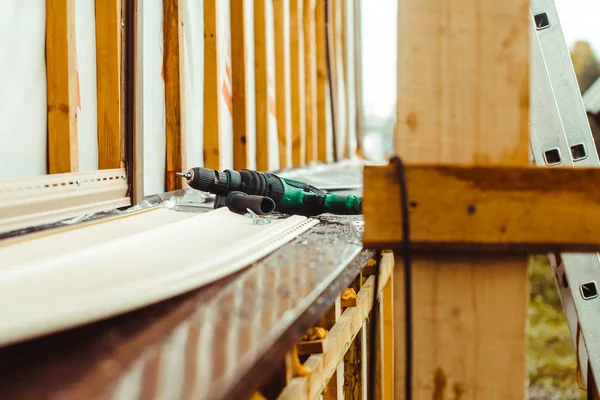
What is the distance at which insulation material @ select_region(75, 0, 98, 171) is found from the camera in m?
1.73

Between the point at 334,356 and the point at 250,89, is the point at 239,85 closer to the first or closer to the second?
the point at 250,89

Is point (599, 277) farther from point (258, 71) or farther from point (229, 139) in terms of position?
point (258, 71)

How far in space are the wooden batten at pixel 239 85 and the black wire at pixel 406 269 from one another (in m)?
2.40

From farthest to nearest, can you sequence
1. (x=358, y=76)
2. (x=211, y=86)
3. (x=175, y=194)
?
1. (x=358, y=76)
2. (x=211, y=86)
3. (x=175, y=194)

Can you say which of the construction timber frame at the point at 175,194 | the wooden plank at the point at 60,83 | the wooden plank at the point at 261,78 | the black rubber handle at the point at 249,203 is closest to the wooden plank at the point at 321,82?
the construction timber frame at the point at 175,194

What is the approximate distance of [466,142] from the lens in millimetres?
849

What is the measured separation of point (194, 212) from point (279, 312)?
0.91 metres

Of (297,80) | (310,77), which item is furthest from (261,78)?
(310,77)

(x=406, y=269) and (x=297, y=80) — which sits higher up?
(x=297, y=80)

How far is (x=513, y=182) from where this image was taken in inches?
32.9

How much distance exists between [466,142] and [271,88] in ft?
10.3

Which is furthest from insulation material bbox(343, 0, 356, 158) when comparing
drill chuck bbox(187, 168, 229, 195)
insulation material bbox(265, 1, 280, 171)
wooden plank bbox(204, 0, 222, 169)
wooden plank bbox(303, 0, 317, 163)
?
drill chuck bbox(187, 168, 229, 195)

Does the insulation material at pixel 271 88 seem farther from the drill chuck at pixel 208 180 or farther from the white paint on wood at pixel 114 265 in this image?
the white paint on wood at pixel 114 265

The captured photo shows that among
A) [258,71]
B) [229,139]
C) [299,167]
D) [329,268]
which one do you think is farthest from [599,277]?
[299,167]
